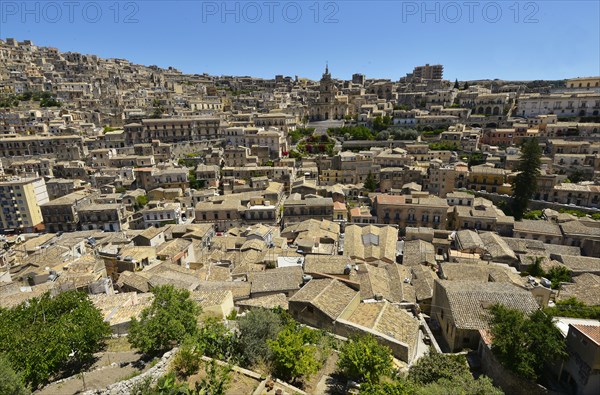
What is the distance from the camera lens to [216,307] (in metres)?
17.6

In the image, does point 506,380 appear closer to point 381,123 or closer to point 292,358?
point 292,358

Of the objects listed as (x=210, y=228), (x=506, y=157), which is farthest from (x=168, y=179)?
(x=506, y=157)

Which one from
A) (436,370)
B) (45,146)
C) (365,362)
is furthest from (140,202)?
(436,370)

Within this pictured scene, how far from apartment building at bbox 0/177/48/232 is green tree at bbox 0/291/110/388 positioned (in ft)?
126

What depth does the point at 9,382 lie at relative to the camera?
33.7 ft

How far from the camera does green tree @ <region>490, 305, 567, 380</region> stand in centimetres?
1308

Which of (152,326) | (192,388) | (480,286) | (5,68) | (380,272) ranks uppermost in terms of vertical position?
(5,68)

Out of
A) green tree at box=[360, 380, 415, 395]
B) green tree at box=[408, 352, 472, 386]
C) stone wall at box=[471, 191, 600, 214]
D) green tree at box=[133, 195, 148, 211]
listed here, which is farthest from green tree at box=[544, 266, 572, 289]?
green tree at box=[133, 195, 148, 211]

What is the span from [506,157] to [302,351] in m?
56.1

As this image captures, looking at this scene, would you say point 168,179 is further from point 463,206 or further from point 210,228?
point 463,206

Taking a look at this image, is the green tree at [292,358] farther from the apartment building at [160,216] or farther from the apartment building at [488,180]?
the apartment building at [488,180]

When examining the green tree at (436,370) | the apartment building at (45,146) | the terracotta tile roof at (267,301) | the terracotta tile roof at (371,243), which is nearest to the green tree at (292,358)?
the green tree at (436,370)

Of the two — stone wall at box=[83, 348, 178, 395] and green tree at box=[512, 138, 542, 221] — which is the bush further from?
green tree at box=[512, 138, 542, 221]

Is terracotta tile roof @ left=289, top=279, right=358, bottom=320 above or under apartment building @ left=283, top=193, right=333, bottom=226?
above
